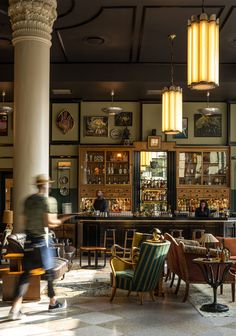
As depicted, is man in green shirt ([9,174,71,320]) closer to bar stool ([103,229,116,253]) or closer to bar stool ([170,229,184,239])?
bar stool ([103,229,116,253])

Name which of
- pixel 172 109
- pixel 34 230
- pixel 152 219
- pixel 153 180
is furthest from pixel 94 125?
pixel 34 230

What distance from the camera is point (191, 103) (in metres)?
15.9

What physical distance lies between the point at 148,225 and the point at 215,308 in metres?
5.90

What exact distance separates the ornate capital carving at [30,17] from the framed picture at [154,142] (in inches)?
315

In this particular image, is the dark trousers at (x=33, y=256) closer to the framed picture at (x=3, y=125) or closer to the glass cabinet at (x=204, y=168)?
the glass cabinet at (x=204, y=168)

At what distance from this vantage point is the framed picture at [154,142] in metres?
15.6

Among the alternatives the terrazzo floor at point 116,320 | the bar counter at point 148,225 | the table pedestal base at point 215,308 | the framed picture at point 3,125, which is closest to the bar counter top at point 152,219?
the bar counter at point 148,225

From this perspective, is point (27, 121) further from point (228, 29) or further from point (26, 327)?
point (228, 29)

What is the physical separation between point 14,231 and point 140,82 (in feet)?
20.9

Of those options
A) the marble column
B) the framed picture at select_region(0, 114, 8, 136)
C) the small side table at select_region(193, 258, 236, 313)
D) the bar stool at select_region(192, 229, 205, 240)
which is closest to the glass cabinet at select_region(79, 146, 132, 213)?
the framed picture at select_region(0, 114, 8, 136)

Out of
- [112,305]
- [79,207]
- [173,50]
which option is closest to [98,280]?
[112,305]

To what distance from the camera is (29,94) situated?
779 centimetres

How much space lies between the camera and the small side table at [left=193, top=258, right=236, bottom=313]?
271 inches

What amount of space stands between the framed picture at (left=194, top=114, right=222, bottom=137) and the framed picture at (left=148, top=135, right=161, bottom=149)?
1.22 metres
